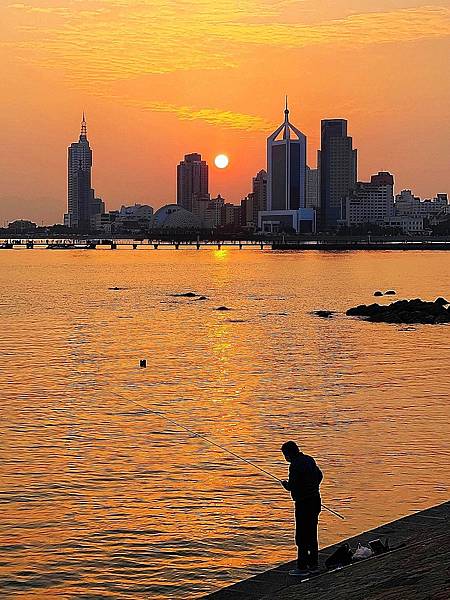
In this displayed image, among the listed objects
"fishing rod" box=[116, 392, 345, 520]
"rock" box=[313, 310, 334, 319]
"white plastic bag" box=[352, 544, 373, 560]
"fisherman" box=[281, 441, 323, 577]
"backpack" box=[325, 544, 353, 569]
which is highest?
"fisherman" box=[281, 441, 323, 577]

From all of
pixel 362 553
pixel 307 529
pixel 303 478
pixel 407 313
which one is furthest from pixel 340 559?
pixel 407 313

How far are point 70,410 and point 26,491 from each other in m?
8.61

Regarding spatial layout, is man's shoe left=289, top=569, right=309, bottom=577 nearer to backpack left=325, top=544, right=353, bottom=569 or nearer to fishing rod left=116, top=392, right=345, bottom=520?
backpack left=325, top=544, right=353, bottom=569

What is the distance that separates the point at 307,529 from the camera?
1218 cm

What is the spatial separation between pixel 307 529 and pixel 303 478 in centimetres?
74

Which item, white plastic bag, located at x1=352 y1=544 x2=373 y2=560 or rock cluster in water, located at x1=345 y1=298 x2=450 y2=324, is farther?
rock cluster in water, located at x1=345 y1=298 x2=450 y2=324

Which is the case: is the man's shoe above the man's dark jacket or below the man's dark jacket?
below

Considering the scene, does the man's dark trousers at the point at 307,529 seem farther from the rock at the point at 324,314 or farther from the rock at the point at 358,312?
the rock at the point at 358,312

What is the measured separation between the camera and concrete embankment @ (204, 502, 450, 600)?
9805mm

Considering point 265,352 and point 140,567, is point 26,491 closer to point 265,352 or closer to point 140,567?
point 140,567

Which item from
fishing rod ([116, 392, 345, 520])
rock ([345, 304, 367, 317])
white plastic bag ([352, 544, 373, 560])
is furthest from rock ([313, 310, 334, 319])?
white plastic bag ([352, 544, 373, 560])

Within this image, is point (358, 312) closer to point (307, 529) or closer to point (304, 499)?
point (307, 529)

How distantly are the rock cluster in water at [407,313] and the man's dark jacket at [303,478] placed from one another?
4667cm

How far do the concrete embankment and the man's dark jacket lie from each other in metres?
0.95
